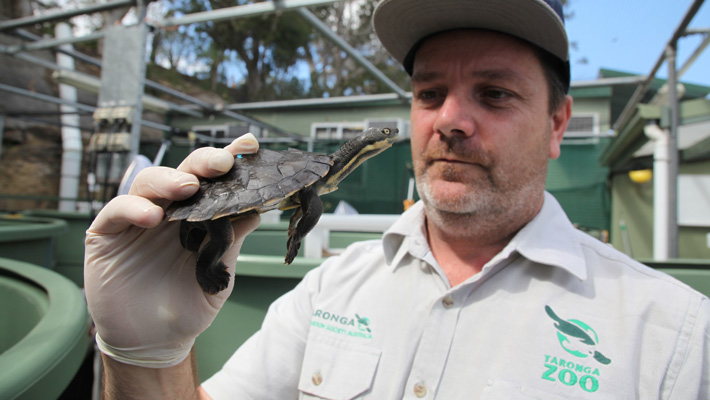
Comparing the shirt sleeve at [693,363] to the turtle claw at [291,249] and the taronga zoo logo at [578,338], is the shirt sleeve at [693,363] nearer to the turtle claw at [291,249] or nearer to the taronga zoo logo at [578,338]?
the taronga zoo logo at [578,338]

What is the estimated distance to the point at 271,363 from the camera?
1491 millimetres

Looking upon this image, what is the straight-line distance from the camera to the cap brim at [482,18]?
56.7 inches

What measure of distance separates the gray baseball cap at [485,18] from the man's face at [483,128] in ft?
0.18

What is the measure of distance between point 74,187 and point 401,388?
398 inches

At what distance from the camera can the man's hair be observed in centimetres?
157

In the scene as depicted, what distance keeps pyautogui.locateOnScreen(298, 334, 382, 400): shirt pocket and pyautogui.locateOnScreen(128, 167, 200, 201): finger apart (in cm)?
76

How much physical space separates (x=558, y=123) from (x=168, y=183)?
5.17 ft

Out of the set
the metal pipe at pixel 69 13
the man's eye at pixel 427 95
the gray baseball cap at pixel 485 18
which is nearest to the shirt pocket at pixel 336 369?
the man's eye at pixel 427 95

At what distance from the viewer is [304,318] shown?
1.58m

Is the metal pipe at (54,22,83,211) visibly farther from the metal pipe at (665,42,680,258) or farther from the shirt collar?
the metal pipe at (665,42,680,258)

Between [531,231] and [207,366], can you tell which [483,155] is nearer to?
[531,231]

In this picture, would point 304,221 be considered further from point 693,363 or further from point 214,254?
point 693,363

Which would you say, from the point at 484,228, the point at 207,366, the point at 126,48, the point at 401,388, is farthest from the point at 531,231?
the point at 126,48

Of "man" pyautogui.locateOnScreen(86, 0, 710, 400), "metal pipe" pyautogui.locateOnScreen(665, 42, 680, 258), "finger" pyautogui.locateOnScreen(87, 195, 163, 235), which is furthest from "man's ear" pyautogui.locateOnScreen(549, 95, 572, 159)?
"metal pipe" pyautogui.locateOnScreen(665, 42, 680, 258)
